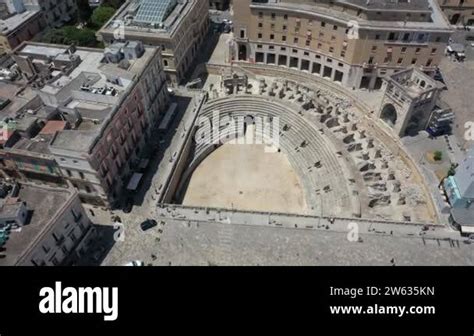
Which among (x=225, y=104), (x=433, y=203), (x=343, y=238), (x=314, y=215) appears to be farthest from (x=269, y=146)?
(x=433, y=203)

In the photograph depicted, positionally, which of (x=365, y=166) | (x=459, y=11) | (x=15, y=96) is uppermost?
(x=459, y=11)

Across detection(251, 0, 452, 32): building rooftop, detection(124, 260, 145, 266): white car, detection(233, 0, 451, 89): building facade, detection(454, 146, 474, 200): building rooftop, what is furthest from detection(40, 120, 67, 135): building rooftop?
detection(454, 146, 474, 200): building rooftop

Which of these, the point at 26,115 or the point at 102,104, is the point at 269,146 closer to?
the point at 102,104

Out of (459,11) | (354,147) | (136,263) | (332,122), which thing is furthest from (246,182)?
(459,11)

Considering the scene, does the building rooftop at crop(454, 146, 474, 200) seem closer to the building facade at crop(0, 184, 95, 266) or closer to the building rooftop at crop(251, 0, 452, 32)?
the building rooftop at crop(251, 0, 452, 32)

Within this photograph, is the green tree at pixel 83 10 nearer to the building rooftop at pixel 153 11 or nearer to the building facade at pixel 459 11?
the building rooftop at pixel 153 11

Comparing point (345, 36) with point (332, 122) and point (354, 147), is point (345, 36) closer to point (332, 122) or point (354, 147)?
point (332, 122)

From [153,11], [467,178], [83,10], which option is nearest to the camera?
[467,178]
